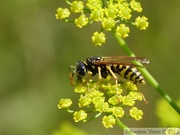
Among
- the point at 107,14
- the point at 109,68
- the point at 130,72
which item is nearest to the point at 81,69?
the point at 109,68

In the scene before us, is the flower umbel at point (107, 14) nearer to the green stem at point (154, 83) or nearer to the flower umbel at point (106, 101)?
the green stem at point (154, 83)

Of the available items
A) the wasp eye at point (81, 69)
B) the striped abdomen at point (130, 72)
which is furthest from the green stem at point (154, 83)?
the wasp eye at point (81, 69)

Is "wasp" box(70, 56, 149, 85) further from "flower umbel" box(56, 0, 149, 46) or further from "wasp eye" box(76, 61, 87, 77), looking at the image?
"flower umbel" box(56, 0, 149, 46)

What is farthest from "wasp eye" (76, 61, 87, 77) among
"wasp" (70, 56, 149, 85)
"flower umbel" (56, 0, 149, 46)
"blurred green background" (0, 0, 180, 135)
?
"blurred green background" (0, 0, 180, 135)

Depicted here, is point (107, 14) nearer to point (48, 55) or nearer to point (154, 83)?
point (154, 83)

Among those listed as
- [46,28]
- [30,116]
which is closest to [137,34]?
[46,28]

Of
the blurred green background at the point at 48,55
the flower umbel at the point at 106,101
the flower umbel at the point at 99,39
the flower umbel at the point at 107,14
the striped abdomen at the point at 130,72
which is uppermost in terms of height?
the flower umbel at the point at 107,14

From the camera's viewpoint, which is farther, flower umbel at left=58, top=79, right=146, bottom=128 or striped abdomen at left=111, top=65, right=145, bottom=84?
striped abdomen at left=111, top=65, right=145, bottom=84
